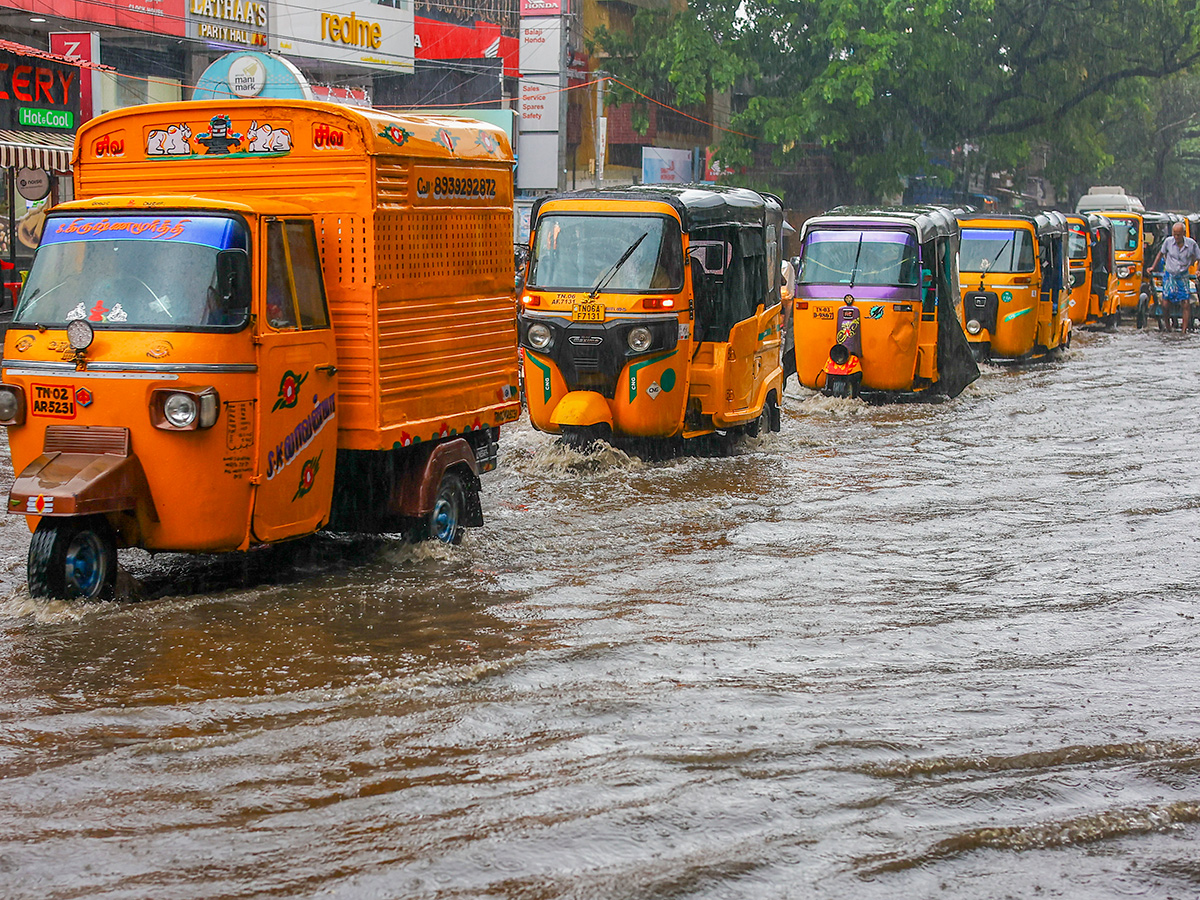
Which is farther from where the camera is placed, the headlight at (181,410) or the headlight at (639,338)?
the headlight at (639,338)

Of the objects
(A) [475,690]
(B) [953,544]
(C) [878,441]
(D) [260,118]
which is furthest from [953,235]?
(A) [475,690]

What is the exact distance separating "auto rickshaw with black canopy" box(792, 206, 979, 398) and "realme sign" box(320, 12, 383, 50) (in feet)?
51.1

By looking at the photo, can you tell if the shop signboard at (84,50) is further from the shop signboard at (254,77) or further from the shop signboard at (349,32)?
the shop signboard at (349,32)

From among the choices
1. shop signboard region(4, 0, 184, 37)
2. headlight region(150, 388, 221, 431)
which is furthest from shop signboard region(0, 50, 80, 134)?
headlight region(150, 388, 221, 431)

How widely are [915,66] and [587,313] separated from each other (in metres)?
24.5

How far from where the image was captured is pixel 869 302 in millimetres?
16938

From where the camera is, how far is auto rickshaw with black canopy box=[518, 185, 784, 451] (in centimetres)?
1230

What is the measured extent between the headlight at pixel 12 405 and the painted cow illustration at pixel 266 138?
1.88 metres

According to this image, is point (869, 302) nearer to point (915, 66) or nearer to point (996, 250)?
point (996, 250)

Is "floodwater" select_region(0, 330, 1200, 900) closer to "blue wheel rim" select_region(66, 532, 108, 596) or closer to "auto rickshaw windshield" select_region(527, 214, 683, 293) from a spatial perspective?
"blue wheel rim" select_region(66, 532, 108, 596)

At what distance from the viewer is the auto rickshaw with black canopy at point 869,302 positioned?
1692 cm

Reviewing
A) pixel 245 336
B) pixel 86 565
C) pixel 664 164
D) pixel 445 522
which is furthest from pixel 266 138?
pixel 664 164

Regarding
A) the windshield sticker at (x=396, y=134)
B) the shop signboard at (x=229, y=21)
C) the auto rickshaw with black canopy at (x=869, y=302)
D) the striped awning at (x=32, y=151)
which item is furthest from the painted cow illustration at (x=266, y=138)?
the shop signboard at (x=229, y=21)

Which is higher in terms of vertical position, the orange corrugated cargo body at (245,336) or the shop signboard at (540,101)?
the shop signboard at (540,101)
